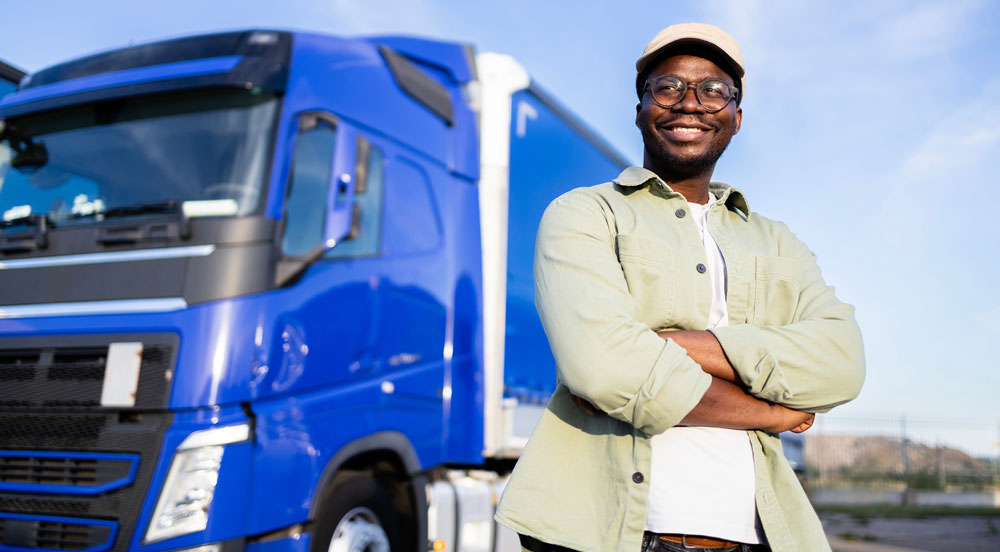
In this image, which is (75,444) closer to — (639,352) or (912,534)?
(639,352)

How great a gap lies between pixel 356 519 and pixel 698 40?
3.26 meters

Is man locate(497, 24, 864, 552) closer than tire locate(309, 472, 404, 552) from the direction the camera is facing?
Yes

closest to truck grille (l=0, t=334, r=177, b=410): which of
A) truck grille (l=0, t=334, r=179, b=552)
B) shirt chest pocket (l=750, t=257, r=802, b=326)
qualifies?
truck grille (l=0, t=334, r=179, b=552)

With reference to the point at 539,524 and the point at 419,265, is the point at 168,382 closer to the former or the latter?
the point at 419,265

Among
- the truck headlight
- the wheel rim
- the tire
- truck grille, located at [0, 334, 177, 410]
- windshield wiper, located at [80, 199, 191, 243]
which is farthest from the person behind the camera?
the wheel rim

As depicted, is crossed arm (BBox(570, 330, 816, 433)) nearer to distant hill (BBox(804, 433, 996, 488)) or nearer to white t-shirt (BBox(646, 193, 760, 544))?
white t-shirt (BBox(646, 193, 760, 544))

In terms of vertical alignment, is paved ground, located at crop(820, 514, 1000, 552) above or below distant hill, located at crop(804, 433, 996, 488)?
below

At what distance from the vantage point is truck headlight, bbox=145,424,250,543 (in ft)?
10.8

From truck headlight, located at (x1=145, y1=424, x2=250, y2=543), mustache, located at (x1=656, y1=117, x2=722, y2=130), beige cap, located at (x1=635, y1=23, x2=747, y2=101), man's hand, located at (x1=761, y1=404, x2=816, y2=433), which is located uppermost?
beige cap, located at (x1=635, y1=23, x2=747, y2=101)

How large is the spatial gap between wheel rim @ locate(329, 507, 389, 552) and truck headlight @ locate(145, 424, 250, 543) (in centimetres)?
87

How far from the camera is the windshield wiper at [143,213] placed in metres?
3.60

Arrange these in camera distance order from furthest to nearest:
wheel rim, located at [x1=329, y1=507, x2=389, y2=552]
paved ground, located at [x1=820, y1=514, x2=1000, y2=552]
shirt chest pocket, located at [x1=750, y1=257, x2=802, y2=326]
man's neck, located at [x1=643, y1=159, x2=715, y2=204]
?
paved ground, located at [x1=820, y1=514, x2=1000, y2=552]
wheel rim, located at [x1=329, y1=507, x2=389, y2=552]
man's neck, located at [x1=643, y1=159, x2=715, y2=204]
shirt chest pocket, located at [x1=750, y1=257, x2=802, y2=326]

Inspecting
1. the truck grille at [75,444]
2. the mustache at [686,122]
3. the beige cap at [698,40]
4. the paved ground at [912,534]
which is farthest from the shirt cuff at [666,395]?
the paved ground at [912,534]

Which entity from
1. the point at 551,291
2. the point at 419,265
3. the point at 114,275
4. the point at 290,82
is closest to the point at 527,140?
the point at 419,265
